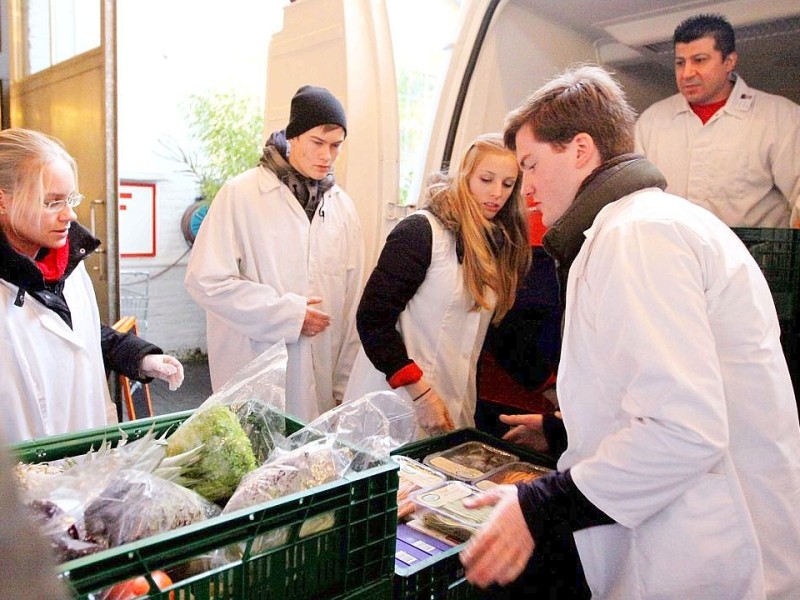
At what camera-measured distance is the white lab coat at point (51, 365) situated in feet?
5.13

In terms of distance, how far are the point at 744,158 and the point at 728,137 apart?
98 millimetres

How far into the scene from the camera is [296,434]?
117 centimetres

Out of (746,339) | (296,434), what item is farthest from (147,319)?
(746,339)

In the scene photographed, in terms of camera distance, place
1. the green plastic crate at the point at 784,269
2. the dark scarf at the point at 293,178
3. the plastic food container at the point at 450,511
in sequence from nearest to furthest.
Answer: the plastic food container at the point at 450,511
the green plastic crate at the point at 784,269
the dark scarf at the point at 293,178

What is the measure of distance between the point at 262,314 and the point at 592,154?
4.34 feet

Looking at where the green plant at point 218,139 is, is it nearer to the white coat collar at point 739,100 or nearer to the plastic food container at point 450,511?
the white coat collar at point 739,100

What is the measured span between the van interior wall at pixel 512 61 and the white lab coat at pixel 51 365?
4.60 feet

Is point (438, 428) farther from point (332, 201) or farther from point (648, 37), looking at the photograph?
point (648, 37)

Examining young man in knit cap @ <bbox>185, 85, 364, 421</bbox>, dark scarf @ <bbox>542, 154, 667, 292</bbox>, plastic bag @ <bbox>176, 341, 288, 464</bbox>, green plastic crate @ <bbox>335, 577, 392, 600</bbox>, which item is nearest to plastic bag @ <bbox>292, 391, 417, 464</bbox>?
plastic bag @ <bbox>176, 341, 288, 464</bbox>

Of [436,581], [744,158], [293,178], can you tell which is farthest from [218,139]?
[436,581]

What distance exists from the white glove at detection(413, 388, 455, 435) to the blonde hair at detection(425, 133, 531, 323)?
1.05 ft

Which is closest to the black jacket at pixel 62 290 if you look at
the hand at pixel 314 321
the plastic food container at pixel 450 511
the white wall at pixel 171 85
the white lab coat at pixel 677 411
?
the hand at pixel 314 321

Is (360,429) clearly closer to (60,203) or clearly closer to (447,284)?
(447,284)

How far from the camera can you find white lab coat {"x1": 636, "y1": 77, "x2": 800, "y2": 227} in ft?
7.17
